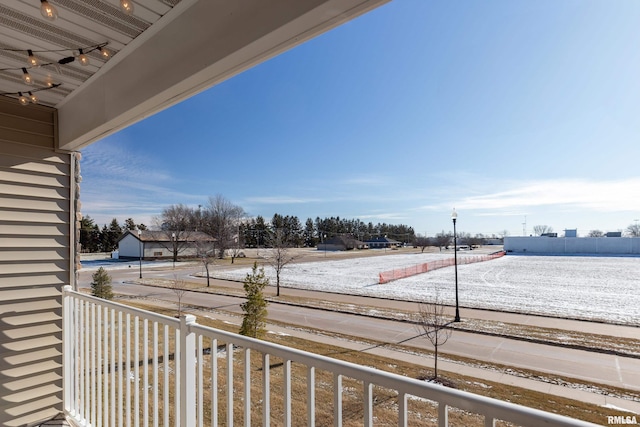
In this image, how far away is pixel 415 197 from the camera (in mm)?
47531

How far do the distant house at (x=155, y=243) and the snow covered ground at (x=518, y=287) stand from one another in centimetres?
1039

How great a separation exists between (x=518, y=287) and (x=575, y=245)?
26.6m

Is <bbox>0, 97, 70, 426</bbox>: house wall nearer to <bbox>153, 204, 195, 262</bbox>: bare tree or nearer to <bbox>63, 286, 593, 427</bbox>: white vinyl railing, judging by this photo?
<bbox>63, 286, 593, 427</bbox>: white vinyl railing

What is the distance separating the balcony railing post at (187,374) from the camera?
125cm

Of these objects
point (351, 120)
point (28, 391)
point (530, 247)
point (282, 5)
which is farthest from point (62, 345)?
point (530, 247)

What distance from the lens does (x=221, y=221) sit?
3069 cm

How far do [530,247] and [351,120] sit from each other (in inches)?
1226

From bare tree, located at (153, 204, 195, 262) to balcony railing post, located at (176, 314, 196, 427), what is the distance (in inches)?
1150

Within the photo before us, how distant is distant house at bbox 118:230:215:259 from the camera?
2808cm

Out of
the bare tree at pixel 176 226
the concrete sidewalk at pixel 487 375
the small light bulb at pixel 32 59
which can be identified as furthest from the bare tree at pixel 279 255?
the small light bulb at pixel 32 59

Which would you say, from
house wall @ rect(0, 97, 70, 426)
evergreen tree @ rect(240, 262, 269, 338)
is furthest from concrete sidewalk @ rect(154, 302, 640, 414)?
house wall @ rect(0, 97, 70, 426)

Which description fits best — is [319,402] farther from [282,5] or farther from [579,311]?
[579,311]

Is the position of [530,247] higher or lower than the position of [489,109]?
lower

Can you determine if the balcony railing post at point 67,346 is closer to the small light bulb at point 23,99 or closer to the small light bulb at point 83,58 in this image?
the small light bulb at point 23,99
